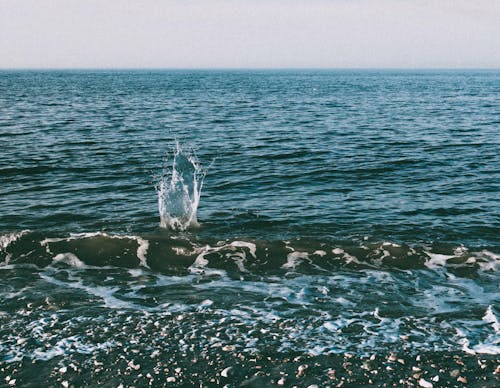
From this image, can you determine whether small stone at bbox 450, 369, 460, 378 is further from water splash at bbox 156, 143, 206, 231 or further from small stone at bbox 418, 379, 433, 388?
water splash at bbox 156, 143, 206, 231

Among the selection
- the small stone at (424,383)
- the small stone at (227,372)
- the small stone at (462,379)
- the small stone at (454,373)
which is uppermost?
the small stone at (462,379)

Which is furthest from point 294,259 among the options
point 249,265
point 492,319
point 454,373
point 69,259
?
point 69,259

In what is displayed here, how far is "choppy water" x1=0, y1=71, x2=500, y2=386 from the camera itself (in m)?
9.12

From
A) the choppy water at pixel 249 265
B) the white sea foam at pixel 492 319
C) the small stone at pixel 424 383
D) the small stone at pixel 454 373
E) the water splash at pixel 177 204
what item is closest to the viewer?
the small stone at pixel 424 383

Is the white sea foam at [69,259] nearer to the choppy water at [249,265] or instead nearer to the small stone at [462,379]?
the choppy water at [249,265]

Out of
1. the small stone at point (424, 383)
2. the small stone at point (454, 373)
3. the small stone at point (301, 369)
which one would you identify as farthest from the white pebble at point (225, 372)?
the small stone at point (454, 373)

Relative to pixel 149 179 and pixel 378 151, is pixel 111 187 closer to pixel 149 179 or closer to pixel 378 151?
pixel 149 179

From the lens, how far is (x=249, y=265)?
47.0 feet

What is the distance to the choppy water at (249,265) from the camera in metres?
9.12

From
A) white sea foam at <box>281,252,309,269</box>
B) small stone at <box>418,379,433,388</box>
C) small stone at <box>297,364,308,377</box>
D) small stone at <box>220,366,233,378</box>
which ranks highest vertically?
small stone at <box>418,379,433,388</box>

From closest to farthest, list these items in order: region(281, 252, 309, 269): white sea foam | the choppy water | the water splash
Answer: the choppy water, region(281, 252, 309, 269): white sea foam, the water splash

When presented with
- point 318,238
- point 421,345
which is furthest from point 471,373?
point 318,238

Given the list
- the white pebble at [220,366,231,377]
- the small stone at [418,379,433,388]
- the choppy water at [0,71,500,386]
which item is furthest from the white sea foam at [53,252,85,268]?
the small stone at [418,379,433,388]

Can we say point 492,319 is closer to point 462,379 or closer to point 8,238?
point 462,379
